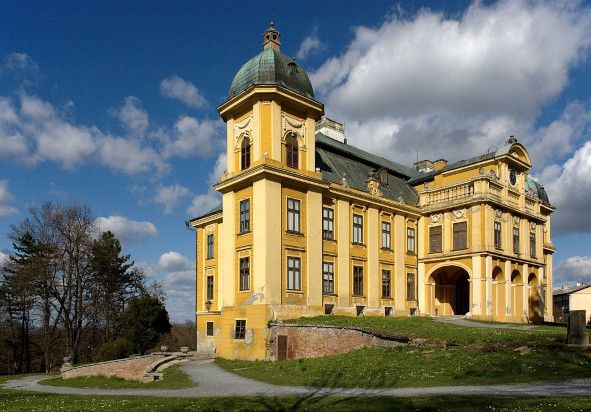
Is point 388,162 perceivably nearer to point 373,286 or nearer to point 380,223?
point 380,223

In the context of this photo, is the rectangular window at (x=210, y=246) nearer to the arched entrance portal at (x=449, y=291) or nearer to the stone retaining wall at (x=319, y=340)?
the stone retaining wall at (x=319, y=340)

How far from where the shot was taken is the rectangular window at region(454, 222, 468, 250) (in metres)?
38.8

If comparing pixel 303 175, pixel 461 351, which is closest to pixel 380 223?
pixel 303 175

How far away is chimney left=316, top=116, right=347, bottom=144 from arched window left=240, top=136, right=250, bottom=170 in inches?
505

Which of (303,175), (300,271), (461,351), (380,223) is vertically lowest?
(461,351)

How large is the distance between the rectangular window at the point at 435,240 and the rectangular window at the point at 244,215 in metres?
16.4

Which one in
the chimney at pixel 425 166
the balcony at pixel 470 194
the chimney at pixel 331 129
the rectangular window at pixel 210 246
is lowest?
the rectangular window at pixel 210 246

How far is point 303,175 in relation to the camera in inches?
1260

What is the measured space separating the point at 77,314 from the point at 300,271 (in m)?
22.3

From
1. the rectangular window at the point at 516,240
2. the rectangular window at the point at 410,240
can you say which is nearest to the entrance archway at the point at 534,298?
the rectangular window at the point at 516,240

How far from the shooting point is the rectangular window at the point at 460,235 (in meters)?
38.8

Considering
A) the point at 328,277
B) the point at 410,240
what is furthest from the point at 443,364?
the point at 410,240

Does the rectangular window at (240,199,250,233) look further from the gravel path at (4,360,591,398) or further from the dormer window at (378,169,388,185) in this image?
the dormer window at (378,169,388,185)

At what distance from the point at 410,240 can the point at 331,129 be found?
12.1m
